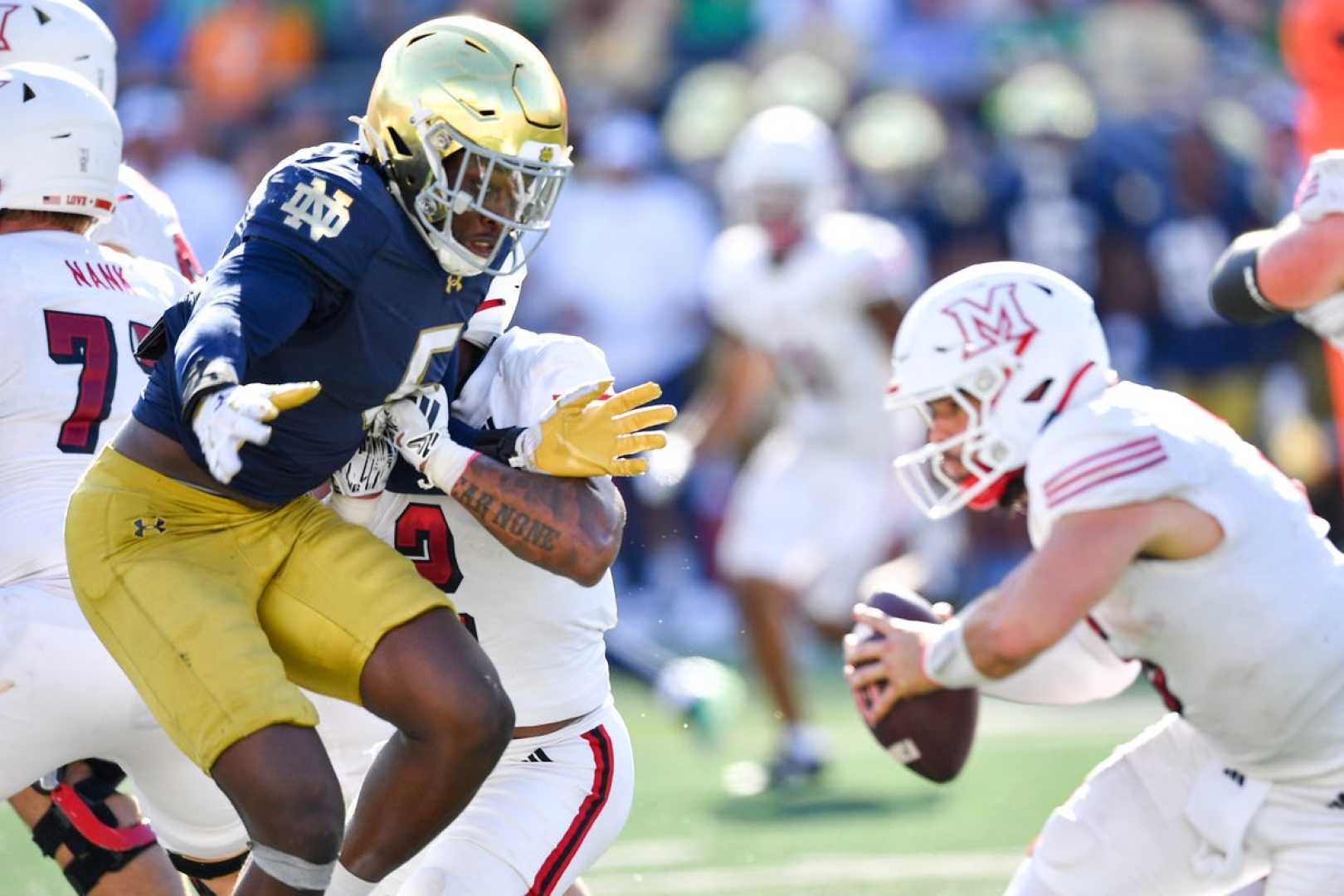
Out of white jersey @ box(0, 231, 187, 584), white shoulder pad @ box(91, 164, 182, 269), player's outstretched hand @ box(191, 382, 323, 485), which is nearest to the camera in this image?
player's outstretched hand @ box(191, 382, 323, 485)

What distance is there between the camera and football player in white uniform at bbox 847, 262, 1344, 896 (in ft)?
11.0

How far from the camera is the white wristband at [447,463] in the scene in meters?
3.57

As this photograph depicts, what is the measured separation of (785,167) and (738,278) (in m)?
0.55

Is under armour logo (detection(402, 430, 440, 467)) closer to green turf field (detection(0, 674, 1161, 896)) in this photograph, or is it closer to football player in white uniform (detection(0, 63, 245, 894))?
football player in white uniform (detection(0, 63, 245, 894))

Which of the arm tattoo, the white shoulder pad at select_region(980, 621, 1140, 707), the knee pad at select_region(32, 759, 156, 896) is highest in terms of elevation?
the arm tattoo

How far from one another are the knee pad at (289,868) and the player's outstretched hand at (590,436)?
29.9 inches

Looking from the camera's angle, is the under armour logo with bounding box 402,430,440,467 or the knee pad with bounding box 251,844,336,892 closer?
the knee pad with bounding box 251,844,336,892

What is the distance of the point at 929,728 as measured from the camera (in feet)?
11.9

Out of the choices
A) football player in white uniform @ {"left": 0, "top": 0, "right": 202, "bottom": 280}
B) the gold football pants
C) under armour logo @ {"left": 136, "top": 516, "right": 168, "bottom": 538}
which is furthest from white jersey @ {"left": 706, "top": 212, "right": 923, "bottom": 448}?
under armour logo @ {"left": 136, "top": 516, "right": 168, "bottom": 538}

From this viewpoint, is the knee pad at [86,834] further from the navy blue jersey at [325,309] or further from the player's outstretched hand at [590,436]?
the player's outstretched hand at [590,436]

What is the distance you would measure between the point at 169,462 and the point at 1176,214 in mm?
8011

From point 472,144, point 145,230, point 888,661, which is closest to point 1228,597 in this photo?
point 888,661

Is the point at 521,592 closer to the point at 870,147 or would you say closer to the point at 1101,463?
the point at 1101,463

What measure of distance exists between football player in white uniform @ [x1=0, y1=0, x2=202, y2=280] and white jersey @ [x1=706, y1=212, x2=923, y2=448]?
10.5 feet
